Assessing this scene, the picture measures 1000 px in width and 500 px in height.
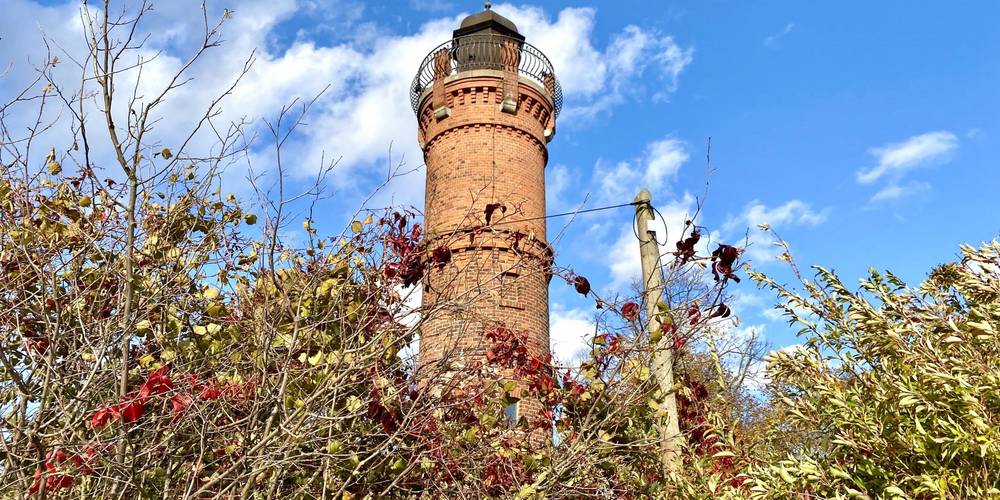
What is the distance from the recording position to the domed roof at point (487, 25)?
15.8 metres

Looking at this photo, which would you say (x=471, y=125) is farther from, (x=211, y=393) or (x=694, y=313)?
(x=211, y=393)

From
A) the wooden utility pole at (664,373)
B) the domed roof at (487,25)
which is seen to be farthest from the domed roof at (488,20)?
the wooden utility pole at (664,373)

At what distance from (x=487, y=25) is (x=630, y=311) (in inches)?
498

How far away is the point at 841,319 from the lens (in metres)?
3.27

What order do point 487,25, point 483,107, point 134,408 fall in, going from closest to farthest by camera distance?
point 134,408 → point 483,107 → point 487,25

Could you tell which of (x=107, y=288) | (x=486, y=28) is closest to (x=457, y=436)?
(x=107, y=288)

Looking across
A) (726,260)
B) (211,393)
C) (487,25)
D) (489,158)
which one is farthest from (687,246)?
(487,25)

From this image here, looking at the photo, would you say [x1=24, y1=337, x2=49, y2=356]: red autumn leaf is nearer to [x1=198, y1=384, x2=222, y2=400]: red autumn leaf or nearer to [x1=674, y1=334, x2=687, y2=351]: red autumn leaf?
[x1=198, y1=384, x2=222, y2=400]: red autumn leaf

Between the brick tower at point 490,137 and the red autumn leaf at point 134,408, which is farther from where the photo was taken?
the brick tower at point 490,137

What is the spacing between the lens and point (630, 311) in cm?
467

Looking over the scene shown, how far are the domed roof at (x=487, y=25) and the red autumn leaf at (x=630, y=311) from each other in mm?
12275

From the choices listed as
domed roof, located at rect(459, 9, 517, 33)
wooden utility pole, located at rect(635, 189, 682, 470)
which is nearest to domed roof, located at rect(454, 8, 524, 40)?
domed roof, located at rect(459, 9, 517, 33)

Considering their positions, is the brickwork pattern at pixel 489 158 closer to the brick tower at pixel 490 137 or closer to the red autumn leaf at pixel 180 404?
the brick tower at pixel 490 137

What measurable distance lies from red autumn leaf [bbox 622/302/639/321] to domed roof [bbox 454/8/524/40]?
12.3m
